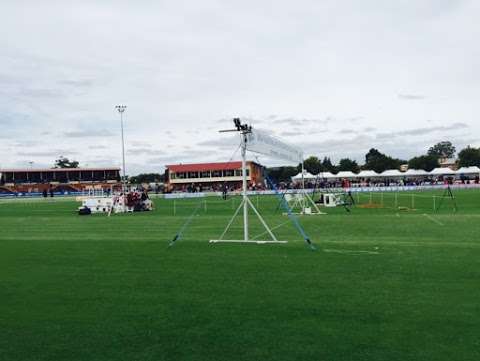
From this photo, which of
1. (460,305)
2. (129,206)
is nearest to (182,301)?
(460,305)

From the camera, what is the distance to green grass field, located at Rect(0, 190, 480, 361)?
5.46 m

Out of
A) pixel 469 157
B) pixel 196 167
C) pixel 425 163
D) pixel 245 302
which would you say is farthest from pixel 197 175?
pixel 245 302

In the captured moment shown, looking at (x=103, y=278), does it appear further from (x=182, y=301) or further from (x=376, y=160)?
(x=376, y=160)

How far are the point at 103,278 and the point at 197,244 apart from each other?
499 centimetres

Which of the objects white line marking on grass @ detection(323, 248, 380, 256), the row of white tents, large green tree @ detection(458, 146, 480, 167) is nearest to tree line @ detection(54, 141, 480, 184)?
large green tree @ detection(458, 146, 480, 167)

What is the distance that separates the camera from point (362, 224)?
778 inches

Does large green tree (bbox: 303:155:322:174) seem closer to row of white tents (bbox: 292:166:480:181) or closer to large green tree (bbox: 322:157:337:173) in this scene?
large green tree (bbox: 322:157:337:173)

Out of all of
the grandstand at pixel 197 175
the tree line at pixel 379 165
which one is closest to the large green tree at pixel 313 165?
the tree line at pixel 379 165

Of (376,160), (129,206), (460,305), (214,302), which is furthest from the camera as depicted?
(376,160)

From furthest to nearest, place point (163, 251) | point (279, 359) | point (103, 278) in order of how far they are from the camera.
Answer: point (163, 251) < point (103, 278) < point (279, 359)

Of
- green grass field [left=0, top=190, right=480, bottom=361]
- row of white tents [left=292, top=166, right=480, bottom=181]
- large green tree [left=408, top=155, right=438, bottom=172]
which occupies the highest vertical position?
large green tree [left=408, top=155, right=438, bottom=172]

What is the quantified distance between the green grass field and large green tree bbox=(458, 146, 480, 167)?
4701 inches

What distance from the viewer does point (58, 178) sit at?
115875 millimetres

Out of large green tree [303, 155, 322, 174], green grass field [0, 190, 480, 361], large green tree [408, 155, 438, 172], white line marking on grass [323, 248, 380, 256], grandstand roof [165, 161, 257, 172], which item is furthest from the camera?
large green tree [303, 155, 322, 174]
